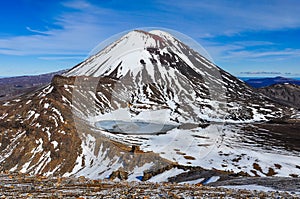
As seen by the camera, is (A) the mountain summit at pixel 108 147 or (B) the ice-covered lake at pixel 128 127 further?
(B) the ice-covered lake at pixel 128 127

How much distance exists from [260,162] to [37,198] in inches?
3209

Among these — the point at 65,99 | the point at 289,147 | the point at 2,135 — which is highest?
the point at 65,99

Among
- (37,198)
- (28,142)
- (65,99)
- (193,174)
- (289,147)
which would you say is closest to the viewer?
(37,198)

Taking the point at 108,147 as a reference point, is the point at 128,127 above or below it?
above

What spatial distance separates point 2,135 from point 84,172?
47.0m

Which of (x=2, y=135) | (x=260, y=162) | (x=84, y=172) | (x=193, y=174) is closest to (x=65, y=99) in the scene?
(x=2, y=135)

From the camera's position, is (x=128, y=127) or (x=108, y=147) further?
(x=128, y=127)

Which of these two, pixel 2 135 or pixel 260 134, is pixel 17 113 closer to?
pixel 2 135

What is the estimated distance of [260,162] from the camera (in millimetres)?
88438

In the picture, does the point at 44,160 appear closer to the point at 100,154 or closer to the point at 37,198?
the point at 100,154

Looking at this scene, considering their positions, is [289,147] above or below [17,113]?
below

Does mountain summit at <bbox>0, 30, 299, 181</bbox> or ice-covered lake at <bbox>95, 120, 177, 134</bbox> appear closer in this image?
mountain summit at <bbox>0, 30, 299, 181</bbox>

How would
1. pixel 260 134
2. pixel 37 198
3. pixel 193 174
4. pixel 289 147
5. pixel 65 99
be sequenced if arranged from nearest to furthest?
1. pixel 37 198
2. pixel 193 174
3. pixel 289 147
4. pixel 65 99
5. pixel 260 134

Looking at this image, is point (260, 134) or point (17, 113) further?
point (260, 134)
